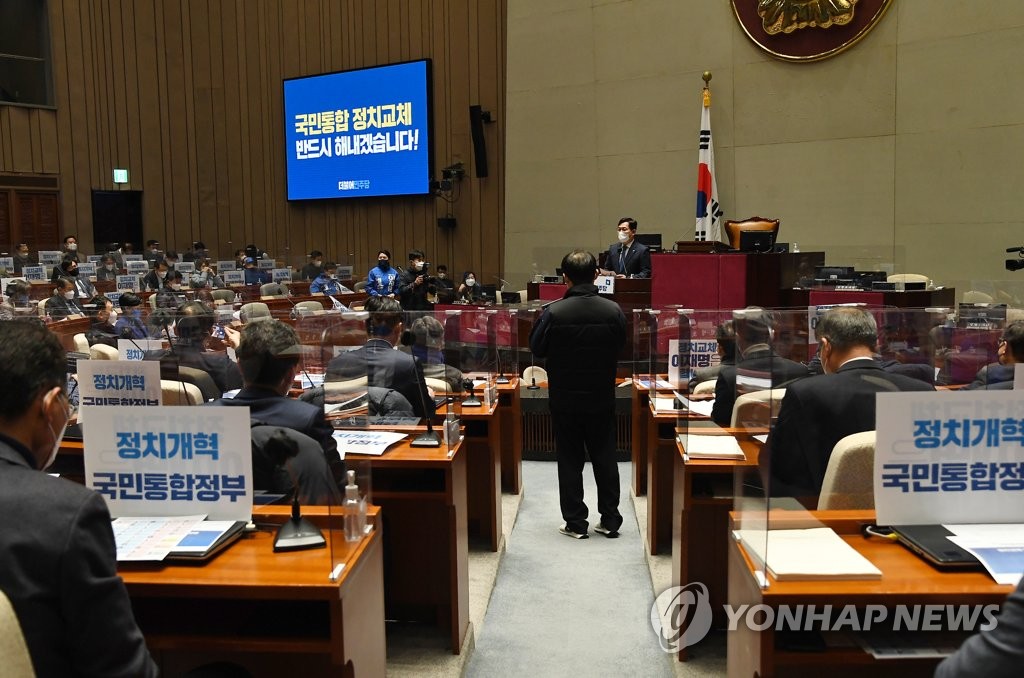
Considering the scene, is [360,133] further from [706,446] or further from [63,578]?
[63,578]

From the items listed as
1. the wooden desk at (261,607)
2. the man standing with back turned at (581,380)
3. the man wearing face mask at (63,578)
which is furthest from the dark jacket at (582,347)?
the man wearing face mask at (63,578)

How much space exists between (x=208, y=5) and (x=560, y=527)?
13935mm

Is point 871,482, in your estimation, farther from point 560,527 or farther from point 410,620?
point 560,527

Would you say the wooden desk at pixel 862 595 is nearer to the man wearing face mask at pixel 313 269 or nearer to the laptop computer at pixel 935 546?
the laptop computer at pixel 935 546

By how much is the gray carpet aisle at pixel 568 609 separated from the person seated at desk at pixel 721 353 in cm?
97

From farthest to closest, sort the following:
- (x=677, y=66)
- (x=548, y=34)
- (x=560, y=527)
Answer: (x=548, y=34), (x=677, y=66), (x=560, y=527)

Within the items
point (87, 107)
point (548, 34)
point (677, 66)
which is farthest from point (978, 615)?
point (87, 107)

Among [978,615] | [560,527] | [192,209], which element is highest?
[192,209]

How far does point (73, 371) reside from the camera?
3473mm

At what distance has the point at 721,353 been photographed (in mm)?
4195

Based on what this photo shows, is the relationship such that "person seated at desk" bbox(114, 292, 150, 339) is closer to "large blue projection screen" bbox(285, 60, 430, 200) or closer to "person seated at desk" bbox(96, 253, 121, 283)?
"person seated at desk" bbox(96, 253, 121, 283)

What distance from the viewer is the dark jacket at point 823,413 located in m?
2.17

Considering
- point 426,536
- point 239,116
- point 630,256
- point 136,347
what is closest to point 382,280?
point 630,256

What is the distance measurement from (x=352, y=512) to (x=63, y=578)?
2.76 feet
